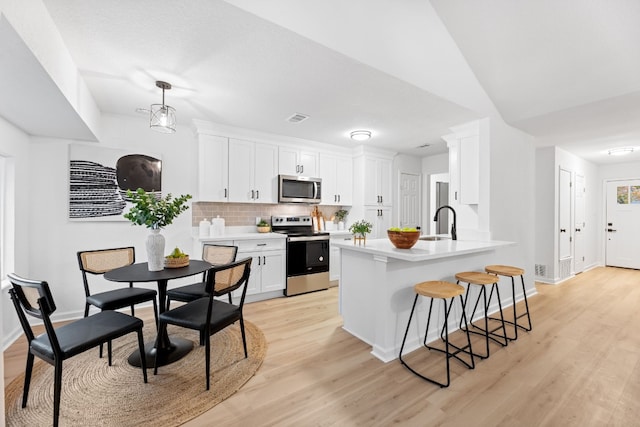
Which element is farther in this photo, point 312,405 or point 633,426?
point 312,405

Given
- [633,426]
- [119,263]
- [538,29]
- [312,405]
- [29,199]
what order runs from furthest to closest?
[29,199] → [119,263] → [538,29] → [312,405] → [633,426]

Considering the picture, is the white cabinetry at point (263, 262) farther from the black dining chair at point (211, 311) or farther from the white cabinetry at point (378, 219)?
the white cabinetry at point (378, 219)

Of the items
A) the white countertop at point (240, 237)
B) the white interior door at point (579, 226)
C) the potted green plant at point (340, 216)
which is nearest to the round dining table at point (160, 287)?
the white countertop at point (240, 237)

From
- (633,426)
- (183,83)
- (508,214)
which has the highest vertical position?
(183,83)

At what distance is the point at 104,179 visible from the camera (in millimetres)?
3453

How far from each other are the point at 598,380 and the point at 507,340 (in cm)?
68

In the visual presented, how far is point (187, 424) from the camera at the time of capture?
1.68m

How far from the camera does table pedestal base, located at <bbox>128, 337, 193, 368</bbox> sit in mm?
2287

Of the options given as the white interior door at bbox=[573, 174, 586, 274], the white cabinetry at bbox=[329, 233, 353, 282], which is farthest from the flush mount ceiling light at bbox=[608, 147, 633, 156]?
the white cabinetry at bbox=[329, 233, 353, 282]

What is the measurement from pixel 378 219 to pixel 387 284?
300 centimetres

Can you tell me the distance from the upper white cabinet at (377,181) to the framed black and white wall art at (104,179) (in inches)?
132

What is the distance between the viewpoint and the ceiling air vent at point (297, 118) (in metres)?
3.49

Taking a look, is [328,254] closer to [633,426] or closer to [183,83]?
[183,83]

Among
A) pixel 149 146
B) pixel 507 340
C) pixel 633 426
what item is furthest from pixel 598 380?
pixel 149 146
